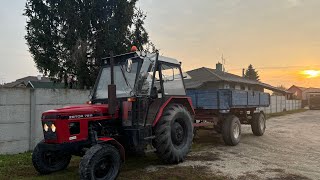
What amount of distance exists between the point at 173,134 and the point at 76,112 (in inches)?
99.2

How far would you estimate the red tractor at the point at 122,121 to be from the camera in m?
5.90

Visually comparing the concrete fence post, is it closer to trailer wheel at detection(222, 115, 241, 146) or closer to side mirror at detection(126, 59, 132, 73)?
side mirror at detection(126, 59, 132, 73)

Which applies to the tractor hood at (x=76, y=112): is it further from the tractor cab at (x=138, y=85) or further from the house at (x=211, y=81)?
the house at (x=211, y=81)

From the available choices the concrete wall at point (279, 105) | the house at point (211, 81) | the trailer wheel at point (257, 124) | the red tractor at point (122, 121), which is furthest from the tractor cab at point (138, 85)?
the concrete wall at point (279, 105)

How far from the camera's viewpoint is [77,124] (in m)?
6.12

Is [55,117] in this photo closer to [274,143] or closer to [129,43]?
[274,143]

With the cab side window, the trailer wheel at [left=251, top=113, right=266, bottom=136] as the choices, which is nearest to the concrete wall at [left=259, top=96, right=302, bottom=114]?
the trailer wheel at [left=251, top=113, right=266, bottom=136]

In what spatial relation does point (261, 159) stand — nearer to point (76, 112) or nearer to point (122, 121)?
point (122, 121)

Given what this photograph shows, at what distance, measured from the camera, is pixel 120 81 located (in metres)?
7.23

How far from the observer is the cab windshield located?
7062 mm

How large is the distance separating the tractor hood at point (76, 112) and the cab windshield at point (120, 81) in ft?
1.99

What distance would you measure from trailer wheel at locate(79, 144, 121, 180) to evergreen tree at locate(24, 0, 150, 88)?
1160 cm

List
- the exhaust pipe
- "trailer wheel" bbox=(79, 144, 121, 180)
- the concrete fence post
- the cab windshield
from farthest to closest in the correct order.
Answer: the concrete fence post
the cab windshield
the exhaust pipe
"trailer wheel" bbox=(79, 144, 121, 180)

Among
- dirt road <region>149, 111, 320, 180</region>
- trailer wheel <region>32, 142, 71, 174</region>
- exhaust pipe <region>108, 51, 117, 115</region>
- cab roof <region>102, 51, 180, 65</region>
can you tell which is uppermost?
cab roof <region>102, 51, 180, 65</region>
